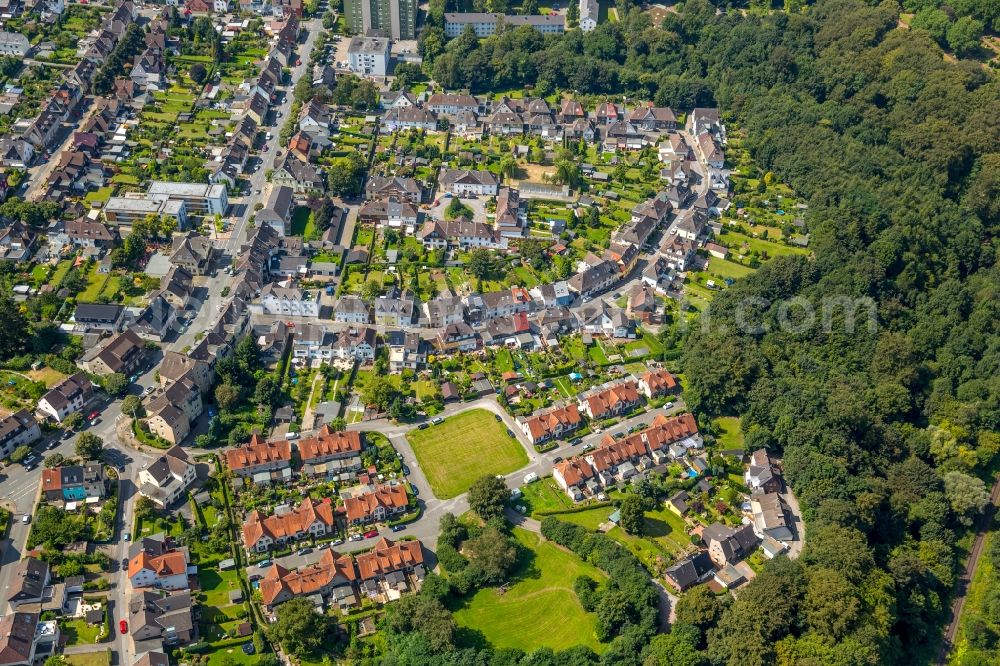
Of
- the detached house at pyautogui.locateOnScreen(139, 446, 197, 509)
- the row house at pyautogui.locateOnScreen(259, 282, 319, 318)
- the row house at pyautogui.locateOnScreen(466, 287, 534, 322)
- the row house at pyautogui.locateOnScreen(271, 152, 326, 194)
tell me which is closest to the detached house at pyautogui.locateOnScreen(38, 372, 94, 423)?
the detached house at pyautogui.locateOnScreen(139, 446, 197, 509)

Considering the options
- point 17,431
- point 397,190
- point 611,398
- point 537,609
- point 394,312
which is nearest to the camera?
point 537,609

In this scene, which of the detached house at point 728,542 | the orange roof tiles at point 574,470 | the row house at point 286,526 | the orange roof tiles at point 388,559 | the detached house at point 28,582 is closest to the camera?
the detached house at point 28,582

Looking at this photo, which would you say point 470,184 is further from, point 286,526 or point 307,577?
point 307,577

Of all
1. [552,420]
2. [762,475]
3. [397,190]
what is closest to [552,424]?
[552,420]

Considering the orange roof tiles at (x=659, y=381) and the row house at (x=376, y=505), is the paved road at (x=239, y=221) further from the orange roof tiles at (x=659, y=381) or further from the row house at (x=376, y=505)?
the orange roof tiles at (x=659, y=381)

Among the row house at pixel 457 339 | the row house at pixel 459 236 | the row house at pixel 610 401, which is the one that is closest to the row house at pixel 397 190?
the row house at pixel 459 236

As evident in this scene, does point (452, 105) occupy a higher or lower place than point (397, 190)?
higher
